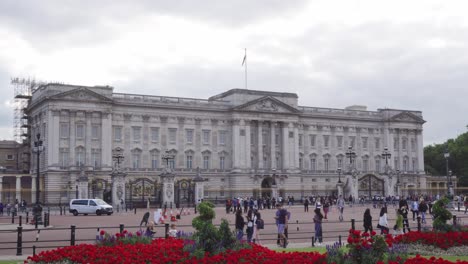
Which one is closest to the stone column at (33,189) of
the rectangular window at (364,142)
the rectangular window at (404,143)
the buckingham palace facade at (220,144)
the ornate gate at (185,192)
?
the buckingham palace facade at (220,144)

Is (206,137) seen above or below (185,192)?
above

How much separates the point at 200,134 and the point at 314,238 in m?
66.0

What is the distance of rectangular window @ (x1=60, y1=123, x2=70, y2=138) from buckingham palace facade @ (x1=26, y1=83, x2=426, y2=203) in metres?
0.17

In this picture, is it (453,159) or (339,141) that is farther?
(453,159)

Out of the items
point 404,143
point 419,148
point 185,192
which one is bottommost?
point 185,192

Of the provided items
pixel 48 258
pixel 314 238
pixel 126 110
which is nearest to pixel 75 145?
pixel 126 110

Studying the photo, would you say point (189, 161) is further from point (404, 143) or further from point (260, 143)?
point (404, 143)

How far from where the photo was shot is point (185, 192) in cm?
7969

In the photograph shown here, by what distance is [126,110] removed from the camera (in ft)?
286

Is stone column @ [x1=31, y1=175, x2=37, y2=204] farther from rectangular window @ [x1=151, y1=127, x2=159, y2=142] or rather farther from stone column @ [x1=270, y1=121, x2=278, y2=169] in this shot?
stone column @ [x1=270, y1=121, x2=278, y2=169]

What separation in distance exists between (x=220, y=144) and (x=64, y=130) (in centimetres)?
2400

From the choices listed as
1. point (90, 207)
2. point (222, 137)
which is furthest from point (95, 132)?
point (90, 207)

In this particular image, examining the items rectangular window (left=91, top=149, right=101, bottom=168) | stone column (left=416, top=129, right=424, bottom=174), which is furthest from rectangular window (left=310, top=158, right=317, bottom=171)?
rectangular window (left=91, top=149, right=101, bottom=168)

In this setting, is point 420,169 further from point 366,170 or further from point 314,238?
point 314,238
